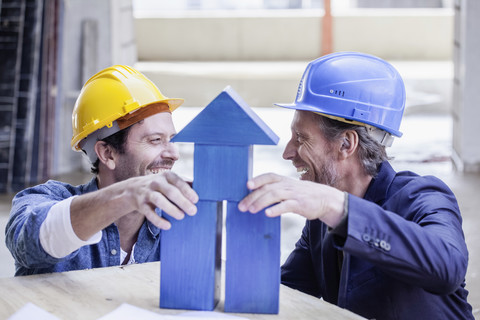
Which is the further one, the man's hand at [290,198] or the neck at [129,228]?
the neck at [129,228]

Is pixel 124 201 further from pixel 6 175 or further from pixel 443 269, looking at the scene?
pixel 6 175

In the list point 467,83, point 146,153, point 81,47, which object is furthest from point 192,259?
point 467,83

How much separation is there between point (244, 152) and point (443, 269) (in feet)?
2.01

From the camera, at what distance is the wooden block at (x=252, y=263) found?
1861 mm

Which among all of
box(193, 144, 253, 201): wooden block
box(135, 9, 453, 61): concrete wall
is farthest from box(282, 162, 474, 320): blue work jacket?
box(135, 9, 453, 61): concrete wall

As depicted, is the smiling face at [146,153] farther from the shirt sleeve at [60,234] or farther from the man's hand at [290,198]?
the man's hand at [290,198]

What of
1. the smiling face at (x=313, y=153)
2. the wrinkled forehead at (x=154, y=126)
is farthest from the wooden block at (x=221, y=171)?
the wrinkled forehead at (x=154, y=126)

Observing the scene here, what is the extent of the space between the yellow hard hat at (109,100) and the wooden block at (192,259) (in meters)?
1.01

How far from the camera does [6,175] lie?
7.43 m

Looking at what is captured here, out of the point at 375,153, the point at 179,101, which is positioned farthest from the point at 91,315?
the point at 179,101

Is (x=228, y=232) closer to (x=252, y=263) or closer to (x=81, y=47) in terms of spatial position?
(x=252, y=263)

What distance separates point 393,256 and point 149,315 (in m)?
0.66

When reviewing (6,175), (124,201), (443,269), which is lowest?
(6,175)

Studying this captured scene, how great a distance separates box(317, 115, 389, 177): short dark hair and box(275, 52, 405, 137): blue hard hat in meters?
0.02
